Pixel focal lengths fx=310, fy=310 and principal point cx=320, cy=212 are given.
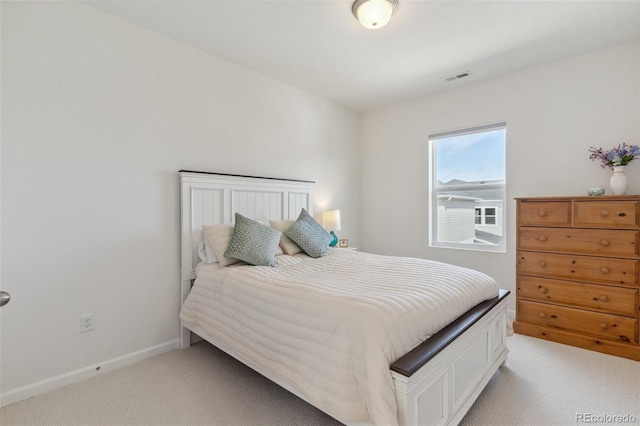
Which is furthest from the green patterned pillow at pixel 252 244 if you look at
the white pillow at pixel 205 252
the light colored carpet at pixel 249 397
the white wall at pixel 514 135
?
the white wall at pixel 514 135

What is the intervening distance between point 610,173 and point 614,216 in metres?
0.57

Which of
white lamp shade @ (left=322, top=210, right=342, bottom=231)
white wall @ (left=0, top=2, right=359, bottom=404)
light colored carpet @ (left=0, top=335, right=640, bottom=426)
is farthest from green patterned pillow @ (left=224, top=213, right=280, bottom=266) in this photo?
white lamp shade @ (left=322, top=210, right=342, bottom=231)

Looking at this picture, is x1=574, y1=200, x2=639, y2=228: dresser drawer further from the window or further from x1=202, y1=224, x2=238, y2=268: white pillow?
x1=202, y1=224, x2=238, y2=268: white pillow

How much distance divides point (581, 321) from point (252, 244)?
2.76m

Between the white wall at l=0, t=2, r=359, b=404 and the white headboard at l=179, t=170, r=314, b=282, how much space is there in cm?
10

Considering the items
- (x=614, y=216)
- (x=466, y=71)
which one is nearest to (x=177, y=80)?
(x=466, y=71)

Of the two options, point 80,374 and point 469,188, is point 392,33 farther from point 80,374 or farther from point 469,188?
point 80,374

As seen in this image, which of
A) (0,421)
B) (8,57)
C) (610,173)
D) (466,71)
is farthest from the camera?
(466,71)

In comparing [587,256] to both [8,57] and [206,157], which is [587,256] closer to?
[206,157]

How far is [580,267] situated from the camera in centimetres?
256

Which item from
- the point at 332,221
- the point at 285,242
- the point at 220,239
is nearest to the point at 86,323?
the point at 220,239

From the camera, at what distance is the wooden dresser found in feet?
7.75

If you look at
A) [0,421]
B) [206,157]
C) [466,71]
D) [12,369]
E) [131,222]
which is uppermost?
[466,71]

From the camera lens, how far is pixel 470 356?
1743 millimetres
